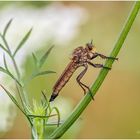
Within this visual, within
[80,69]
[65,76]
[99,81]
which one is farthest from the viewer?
[80,69]

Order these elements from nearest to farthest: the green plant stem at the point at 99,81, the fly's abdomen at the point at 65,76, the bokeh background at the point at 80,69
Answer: the green plant stem at the point at 99,81
the fly's abdomen at the point at 65,76
the bokeh background at the point at 80,69

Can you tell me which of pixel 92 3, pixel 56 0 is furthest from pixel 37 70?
pixel 92 3

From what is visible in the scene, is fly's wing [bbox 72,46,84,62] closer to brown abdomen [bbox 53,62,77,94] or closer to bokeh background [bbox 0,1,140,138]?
brown abdomen [bbox 53,62,77,94]

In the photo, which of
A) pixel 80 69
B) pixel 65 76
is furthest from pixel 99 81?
pixel 80 69

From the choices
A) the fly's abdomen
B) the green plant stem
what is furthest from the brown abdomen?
the green plant stem

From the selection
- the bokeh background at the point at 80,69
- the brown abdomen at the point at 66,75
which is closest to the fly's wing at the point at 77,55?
the brown abdomen at the point at 66,75

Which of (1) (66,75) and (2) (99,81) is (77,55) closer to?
(1) (66,75)

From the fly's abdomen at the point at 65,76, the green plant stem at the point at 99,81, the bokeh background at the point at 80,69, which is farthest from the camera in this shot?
the bokeh background at the point at 80,69

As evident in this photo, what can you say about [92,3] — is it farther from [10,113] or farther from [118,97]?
[10,113]

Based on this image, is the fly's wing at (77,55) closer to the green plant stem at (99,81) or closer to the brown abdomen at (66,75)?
the brown abdomen at (66,75)
